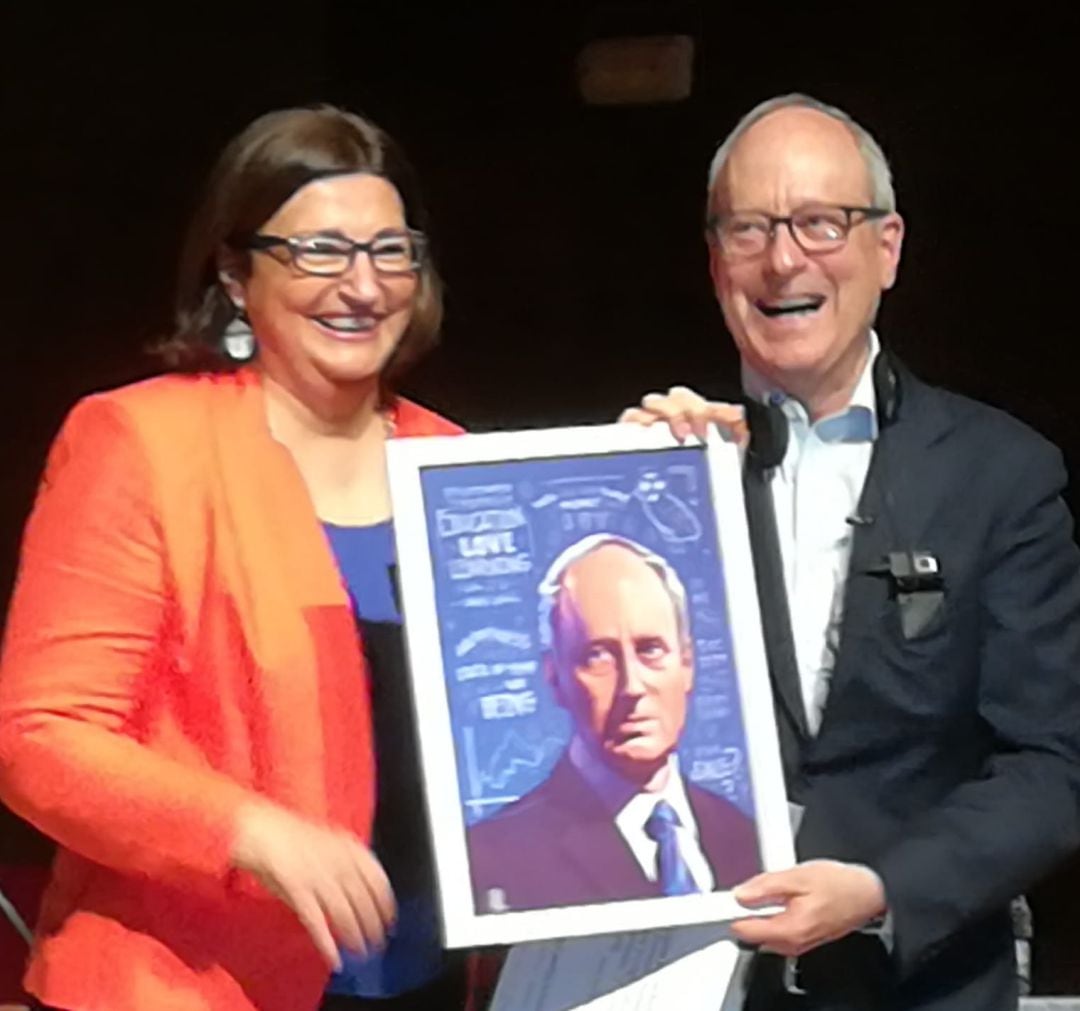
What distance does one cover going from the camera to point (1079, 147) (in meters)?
1.54

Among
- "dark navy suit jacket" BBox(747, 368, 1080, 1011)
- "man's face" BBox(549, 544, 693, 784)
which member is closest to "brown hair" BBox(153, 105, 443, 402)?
"man's face" BBox(549, 544, 693, 784)

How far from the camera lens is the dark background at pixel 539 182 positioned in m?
1.42

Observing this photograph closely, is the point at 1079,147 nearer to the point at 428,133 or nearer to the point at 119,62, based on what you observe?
the point at 428,133

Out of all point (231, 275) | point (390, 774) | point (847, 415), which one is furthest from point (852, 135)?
point (390, 774)

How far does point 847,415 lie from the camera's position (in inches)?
51.9

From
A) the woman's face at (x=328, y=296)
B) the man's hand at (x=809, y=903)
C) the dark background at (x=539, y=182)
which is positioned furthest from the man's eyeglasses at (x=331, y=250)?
the man's hand at (x=809, y=903)

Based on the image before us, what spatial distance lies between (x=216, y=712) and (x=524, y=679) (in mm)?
211

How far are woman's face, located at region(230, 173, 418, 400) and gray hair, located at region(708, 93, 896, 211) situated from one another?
0.81 feet

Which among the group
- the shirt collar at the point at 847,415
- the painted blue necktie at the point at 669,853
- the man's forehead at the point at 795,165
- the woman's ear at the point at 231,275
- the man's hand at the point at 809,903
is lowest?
the man's hand at the point at 809,903

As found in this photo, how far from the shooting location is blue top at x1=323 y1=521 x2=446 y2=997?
1272 millimetres

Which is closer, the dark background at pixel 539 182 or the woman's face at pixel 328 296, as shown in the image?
the woman's face at pixel 328 296

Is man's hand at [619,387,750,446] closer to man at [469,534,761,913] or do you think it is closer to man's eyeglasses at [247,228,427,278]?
man at [469,534,761,913]

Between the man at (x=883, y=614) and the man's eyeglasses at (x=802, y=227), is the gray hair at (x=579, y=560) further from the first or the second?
the man's eyeglasses at (x=802, y=227)

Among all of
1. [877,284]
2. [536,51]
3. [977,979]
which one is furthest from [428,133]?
[977,979]
